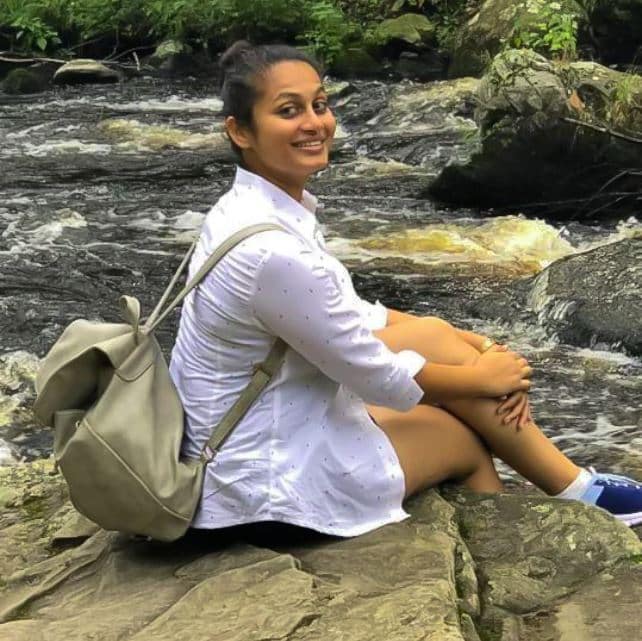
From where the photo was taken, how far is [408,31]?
16703mm

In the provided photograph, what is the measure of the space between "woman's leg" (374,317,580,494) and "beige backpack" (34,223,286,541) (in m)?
0.62

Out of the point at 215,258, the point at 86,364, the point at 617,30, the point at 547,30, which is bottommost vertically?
the point at 617,30

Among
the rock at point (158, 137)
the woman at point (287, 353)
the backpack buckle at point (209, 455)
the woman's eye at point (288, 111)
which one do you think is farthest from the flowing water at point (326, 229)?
the woman's eye at point (288, 111)

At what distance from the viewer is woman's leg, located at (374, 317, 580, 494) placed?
125 inches

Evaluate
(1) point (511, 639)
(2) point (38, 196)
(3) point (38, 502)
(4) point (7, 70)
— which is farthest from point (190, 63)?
(1) point (511, 639)

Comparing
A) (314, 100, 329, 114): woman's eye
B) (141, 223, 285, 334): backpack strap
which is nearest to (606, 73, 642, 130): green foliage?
(314, 100, 329, 114): woman's eye

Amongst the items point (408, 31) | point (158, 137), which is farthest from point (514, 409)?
point (408, 31)

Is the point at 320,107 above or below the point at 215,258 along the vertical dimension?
above

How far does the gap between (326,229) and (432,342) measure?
19.7 ft

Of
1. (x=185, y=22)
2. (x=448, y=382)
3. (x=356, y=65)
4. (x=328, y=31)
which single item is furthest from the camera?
(x=185, y=22)

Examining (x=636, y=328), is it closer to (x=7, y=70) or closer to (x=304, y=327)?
(x=304, y=327)

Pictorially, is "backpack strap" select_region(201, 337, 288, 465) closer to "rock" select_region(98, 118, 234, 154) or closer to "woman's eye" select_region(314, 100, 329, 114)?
"woman's eye" select_region(314, 100, 329, 114)

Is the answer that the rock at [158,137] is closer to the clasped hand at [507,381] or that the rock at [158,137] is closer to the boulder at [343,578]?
the clasped hand at [507,381]

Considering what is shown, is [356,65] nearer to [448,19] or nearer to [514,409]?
[448,19]
